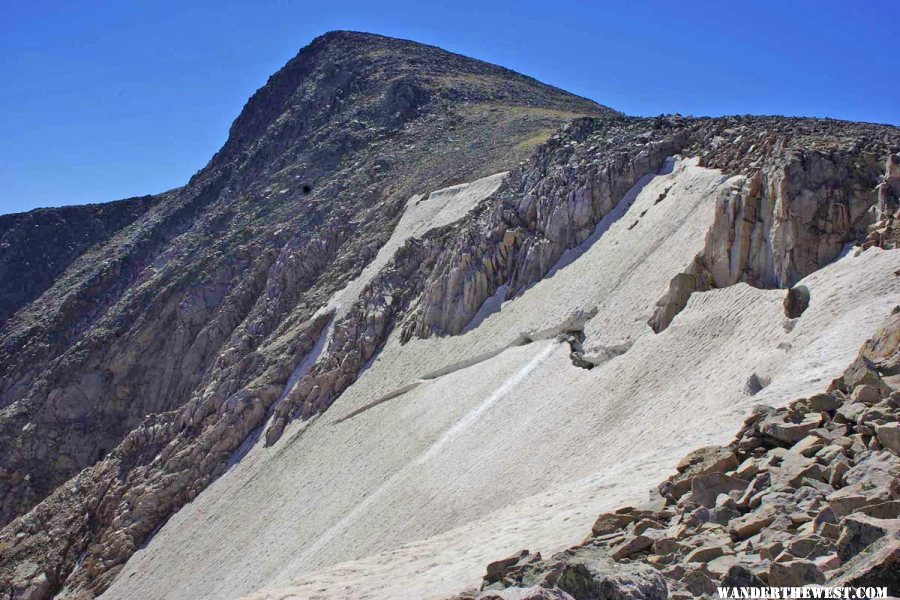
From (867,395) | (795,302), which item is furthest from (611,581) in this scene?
(795,302)

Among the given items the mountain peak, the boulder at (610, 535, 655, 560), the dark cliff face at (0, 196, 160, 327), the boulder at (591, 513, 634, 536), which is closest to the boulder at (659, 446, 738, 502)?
the boulder at (591, 513, 634, 536)

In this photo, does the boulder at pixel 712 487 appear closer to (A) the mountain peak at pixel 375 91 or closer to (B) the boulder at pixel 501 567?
(B) the boulder at pixel 501 567

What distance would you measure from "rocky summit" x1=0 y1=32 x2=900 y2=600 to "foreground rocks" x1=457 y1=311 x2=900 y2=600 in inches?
1.4

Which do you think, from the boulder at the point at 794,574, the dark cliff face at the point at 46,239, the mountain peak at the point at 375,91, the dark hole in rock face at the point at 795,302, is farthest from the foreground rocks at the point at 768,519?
the dark cliff face at the point at 46,239

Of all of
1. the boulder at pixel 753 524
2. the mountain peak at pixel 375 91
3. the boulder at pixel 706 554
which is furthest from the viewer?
the mountain peak at pixel 375 91

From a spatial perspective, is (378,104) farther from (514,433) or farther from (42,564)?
(514,433)

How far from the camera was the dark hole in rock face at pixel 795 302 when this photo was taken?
741 inches

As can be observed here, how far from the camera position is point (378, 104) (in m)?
70.3

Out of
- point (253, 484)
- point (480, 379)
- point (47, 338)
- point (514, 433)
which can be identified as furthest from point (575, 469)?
point (47, 338)

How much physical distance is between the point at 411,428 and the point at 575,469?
34.2 feet

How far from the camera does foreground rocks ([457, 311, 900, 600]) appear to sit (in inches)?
286

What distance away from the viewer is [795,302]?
19047 millimetres

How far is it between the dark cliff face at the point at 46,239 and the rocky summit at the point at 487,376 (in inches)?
435

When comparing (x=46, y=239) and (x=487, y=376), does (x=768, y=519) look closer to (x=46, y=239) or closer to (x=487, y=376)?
(x=487, y=376)
